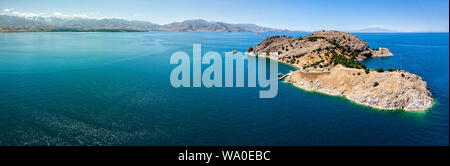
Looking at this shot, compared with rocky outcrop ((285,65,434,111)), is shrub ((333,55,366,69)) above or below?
above

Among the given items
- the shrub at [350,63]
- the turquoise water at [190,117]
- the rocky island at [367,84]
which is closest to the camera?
the turquoise water at [190,117]

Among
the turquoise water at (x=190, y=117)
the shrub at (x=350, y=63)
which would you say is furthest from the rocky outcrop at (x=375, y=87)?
the shrub at (x=350, y=63)

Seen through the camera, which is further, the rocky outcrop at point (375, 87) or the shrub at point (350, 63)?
the shrub at point (350, 63)

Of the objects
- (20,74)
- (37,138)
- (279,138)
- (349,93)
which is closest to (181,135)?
(279,138)

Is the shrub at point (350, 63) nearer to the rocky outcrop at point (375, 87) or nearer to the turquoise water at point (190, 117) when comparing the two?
the rocky outcrop at point (375, 87)

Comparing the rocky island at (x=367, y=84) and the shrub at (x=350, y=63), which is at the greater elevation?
the shrub at (x=350, y=63)

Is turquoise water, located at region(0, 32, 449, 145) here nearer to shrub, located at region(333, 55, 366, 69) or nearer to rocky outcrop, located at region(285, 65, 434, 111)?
rocky outcrop, located at region(285, 65, 434, 111)

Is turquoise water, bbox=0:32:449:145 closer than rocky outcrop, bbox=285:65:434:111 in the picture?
Yes

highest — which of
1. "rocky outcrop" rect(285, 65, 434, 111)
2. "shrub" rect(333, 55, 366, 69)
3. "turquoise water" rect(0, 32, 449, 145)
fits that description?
"shrub" rect(333, 55, 366, 69)

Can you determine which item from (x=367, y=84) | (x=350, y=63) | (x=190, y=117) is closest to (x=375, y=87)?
(x=367, y=84)

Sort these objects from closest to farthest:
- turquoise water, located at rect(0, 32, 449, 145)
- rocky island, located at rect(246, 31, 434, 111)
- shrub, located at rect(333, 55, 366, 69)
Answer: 1. turquoise water, located at rect(0, 32, 449, 145)
2. rocky island, located at rect(246, 31, 434, 111)
3. shrub, located at rect(333, 55, 366, 69)

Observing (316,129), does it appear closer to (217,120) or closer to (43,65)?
(217,120)

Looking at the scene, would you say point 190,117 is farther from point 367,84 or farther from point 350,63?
point 350,63

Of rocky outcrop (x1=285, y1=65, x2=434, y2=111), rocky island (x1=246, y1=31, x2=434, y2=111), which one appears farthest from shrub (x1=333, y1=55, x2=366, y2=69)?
rocky outcrop (x1=285, y1=65, x2=434, y2=111)
